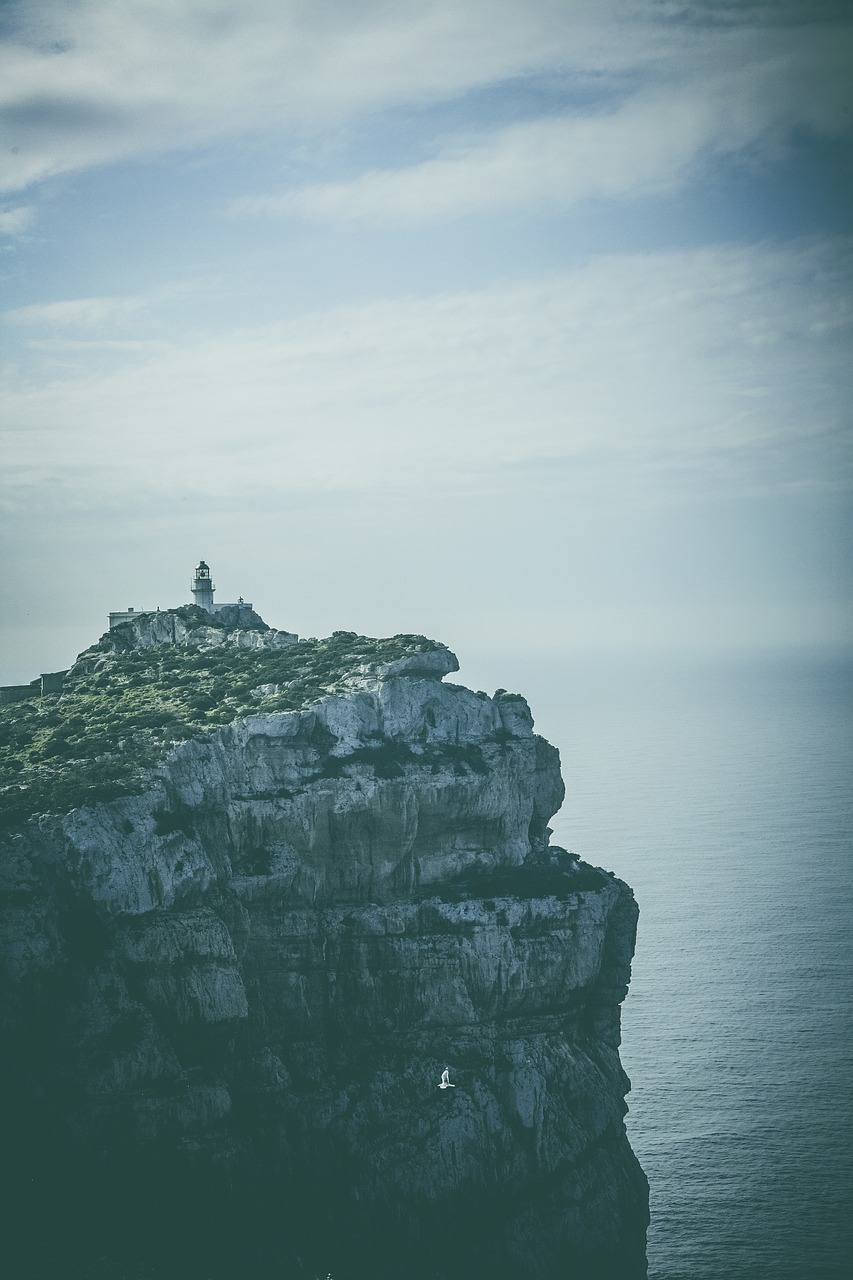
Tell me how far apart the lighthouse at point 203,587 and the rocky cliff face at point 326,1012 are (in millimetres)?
21364

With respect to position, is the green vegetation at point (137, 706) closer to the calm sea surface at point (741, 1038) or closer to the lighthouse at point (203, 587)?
the lighthouse at point (203, 587)

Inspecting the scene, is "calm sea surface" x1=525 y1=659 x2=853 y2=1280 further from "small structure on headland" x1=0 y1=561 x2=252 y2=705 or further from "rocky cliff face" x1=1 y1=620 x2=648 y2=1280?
"small structure on headland" x1=0 y1=561 x2=252 y2=705

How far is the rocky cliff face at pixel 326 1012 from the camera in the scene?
49.0 meters

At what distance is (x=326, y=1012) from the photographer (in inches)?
2245

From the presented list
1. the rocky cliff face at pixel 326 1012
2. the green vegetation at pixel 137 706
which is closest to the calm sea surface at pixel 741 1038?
the rocky cliff face at pixel 326 1012

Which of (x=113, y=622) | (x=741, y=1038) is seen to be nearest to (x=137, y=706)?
(x=113, y=622)

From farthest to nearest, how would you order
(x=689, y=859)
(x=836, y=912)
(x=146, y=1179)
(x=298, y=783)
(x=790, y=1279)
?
(x=689, y=859) < (x=836, y=912) < (x=790, y=1279) < (x=298, y=783) < (x=146, y=1179)

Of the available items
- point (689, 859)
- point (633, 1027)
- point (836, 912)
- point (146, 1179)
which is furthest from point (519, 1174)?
point (689, 859)

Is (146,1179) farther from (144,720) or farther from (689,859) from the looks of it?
(689,859)

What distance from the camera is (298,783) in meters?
59.0

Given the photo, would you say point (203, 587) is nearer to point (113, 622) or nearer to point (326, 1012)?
point (113, 622)

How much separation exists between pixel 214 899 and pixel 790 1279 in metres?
35.1

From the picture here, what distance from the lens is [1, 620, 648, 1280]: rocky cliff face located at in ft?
161

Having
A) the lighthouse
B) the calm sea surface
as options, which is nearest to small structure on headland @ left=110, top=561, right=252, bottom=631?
the lighthouse
